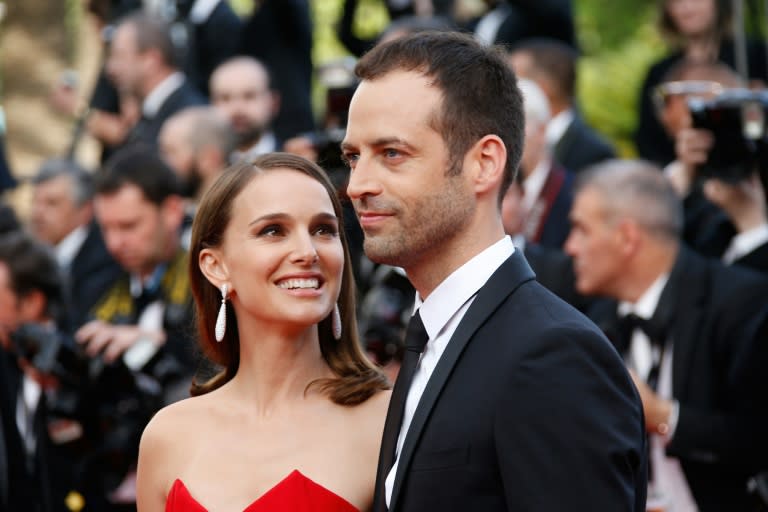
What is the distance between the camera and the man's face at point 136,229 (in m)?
6.16

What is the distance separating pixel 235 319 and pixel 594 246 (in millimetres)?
2233

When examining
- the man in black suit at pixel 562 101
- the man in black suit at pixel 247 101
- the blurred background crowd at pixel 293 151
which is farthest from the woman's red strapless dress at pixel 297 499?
the man in black suit at pixel 247 101

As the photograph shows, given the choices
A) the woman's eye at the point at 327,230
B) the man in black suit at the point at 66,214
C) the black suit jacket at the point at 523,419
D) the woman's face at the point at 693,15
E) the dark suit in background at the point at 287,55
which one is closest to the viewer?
the black suit jacket at the point at 523,419

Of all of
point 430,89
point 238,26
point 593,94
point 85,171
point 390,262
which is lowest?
point 593,94

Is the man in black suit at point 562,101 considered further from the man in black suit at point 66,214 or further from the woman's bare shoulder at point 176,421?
the woman's bare shoulder at point 176,421

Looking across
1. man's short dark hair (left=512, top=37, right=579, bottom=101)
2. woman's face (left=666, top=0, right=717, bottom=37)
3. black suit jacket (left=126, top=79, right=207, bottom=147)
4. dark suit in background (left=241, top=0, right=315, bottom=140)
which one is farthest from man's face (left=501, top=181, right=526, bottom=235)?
dark suit in background (left=241, top=0, right=315, bottom=140)

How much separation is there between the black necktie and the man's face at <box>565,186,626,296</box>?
2.62 meters

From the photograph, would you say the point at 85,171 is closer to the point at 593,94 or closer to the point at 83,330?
the point at 83,330

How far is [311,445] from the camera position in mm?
3328

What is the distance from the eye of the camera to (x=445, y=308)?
2.71m

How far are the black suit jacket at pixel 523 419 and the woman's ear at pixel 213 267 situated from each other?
3.14ft

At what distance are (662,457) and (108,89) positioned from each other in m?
5.85

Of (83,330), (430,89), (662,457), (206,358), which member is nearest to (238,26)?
(83,330)

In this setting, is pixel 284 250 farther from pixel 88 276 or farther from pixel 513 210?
pixel 88 276
